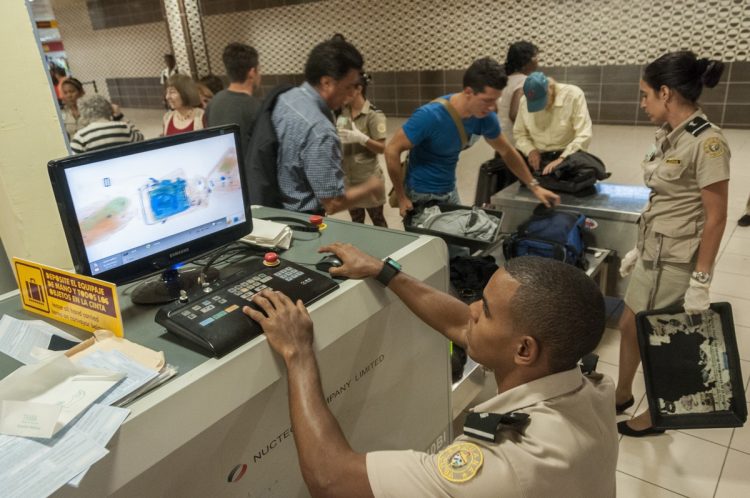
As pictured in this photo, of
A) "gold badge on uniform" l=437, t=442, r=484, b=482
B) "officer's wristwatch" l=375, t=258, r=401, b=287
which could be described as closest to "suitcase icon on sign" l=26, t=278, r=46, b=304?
"officer's wristwatch" l=375, t=258, r=401, b=287

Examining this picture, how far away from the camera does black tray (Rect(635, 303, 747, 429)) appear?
7.13ft

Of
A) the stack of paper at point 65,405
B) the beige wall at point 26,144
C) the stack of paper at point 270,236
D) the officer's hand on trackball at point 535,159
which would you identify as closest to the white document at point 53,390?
the stack of paper at point 65,405

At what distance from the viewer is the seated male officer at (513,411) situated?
3.10ft

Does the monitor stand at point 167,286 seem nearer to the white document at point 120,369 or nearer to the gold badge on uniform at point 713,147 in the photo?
the white document at point 120,369

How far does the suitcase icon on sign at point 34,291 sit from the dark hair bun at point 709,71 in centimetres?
223

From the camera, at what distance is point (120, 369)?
994mm

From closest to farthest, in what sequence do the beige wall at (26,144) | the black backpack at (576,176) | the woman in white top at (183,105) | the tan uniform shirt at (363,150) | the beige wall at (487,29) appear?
the beige wall at (26,144) < the black backpack at (576,176) < the tan uniform shirt at (363,150) < the woman in white top at (183,105) < the beige wall at (487,29)

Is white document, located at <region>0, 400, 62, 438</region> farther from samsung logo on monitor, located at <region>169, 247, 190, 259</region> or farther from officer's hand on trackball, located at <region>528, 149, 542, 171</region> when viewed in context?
officer's hand on trackball, located at <region>528, 149, 542, 171</region>

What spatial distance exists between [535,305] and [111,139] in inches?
126

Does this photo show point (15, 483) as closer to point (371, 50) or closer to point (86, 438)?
point (86, 438)

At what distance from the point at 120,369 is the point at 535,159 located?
3.25 meters

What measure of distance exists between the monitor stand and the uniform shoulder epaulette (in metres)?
1.78

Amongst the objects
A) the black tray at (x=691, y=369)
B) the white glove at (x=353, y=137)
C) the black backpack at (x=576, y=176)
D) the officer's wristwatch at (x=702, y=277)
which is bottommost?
the black tray at (x=691, y=369)

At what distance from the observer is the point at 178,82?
3.89 meters
